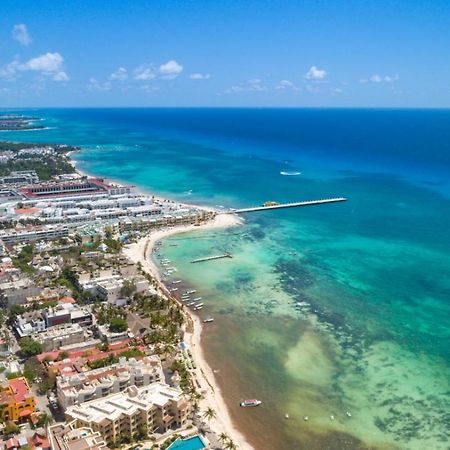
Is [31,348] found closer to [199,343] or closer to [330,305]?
[199,343]

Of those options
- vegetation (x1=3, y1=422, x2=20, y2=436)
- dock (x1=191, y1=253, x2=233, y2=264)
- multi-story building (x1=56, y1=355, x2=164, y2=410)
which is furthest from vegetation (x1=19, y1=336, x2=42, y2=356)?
dock (x1=191, y1=253, x2=233, y2=264)

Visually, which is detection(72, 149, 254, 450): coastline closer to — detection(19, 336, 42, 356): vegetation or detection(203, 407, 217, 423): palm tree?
detection(203, 407, 217, 423): palm tree

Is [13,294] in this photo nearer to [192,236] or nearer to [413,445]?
[192,236]

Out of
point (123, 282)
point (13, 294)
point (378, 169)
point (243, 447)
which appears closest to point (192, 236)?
point (123, 282)

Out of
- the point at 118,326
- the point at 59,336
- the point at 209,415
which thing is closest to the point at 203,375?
the point at 209,415

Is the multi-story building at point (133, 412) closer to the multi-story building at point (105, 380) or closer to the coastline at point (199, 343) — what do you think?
the multi-story building at point (105, 380)

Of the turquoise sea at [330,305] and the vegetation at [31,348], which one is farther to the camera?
the vegetation at [31,348]

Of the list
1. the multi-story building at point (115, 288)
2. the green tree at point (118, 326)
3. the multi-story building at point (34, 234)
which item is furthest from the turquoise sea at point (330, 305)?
the multi-story building at point (34, 234)
